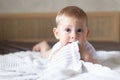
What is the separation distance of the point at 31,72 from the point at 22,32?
1.32 meters

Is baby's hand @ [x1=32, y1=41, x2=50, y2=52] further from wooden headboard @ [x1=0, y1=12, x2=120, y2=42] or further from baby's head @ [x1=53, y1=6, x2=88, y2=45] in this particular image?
wooden headboard @ [x1=0, y1=12, x2=120, y2=42]

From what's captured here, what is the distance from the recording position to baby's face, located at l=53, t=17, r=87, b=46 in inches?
48.3

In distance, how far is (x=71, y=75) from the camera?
1005 mm

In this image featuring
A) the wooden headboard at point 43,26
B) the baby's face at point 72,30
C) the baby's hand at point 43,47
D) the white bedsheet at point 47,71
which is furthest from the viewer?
the wooden headboard at point 43,26

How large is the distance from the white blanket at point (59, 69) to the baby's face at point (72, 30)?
0.09 metres

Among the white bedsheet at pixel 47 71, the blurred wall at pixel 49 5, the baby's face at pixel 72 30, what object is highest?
the blurred wall at pixel 49 5

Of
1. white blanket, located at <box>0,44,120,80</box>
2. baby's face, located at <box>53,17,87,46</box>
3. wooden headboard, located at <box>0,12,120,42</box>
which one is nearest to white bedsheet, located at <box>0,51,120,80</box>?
white blanket, located at <box>0,44,120,80</box>

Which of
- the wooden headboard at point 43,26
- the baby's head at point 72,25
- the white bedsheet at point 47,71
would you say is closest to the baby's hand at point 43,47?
the white bedsheet at point 47,71

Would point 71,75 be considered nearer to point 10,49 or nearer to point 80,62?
point 80,62

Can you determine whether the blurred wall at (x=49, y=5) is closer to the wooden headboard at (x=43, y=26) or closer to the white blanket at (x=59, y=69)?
the wooden headboard at (x=43, y=26)

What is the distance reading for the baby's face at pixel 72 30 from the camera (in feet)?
4.02

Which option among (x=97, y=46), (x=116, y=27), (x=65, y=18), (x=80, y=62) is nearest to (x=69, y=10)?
(x=65, y=18)

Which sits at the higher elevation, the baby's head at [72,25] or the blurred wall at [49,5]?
the blurred wall at [49,5]

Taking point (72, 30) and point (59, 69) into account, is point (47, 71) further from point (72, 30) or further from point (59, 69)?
point (72, 30)
